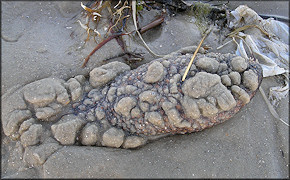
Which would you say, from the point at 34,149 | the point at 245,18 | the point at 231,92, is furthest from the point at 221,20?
the point at 34,149

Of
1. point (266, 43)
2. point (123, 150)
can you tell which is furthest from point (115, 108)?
point (266, 43)

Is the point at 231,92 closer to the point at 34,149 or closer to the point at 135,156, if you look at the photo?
the point at 135,156

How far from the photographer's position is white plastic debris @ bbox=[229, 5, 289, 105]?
261 centimetres

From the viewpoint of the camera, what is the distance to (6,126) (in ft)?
6.53

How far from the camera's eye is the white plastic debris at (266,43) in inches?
103

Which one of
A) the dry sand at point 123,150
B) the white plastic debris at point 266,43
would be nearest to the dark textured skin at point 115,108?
the dry sand at point 123,150

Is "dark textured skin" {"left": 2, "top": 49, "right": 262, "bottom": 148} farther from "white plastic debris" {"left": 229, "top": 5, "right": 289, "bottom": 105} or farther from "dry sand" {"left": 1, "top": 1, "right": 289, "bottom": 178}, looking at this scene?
"white plastic debris" {"left": 229, "top": 5, "right": 289, "bottom": 105}

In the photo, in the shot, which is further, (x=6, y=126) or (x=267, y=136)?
(x=267, y=136)

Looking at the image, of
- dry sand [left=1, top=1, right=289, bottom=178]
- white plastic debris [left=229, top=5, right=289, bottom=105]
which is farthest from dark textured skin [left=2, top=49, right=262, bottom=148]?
white plastic debris [left=229, top=5, right=289, bottom=105]

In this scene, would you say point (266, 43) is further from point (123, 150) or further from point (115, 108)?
point (123, 150)

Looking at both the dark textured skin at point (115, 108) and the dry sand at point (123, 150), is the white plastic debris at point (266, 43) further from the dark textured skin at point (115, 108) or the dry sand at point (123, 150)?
the dark textured skin at point (115, 108)

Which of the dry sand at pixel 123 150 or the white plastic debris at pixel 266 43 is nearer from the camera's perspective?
the dry sand at pixel 123 150

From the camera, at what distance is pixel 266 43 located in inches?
114

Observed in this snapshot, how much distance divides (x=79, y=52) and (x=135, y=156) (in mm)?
1262
